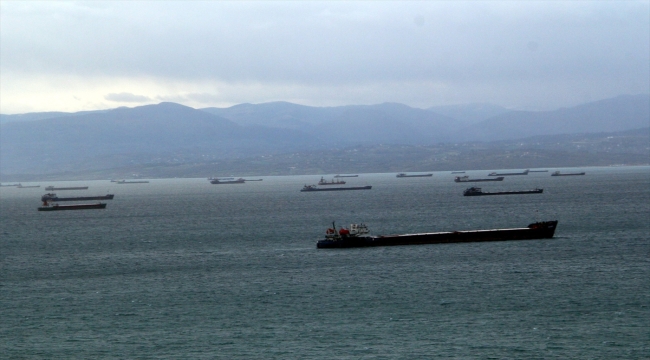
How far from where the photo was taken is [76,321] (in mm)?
51969

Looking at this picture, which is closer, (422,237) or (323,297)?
(323,297)

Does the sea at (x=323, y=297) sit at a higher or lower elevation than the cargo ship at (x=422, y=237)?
lower

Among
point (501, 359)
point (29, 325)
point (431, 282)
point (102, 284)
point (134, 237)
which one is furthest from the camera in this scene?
point (134, 237)

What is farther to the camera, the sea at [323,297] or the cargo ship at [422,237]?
the cargo ship at [422,237]

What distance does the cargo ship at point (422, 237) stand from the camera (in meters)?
91.0

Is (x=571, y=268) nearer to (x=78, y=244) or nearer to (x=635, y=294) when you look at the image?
(x=635, y=294)

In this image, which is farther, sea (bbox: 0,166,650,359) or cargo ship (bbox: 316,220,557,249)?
cargo ship (bbox: 316,220,557,249)

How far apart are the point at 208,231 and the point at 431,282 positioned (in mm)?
61363

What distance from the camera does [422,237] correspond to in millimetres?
92938

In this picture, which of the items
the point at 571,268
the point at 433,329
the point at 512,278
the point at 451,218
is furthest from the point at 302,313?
the point at 451,218

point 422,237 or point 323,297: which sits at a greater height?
point 422,237

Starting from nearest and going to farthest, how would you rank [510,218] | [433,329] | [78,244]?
1. [433,329]
2. [78,244]
3. [510,218]

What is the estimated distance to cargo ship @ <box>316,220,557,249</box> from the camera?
3583 inches

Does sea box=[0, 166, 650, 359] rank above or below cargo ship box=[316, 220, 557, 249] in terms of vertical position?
below
